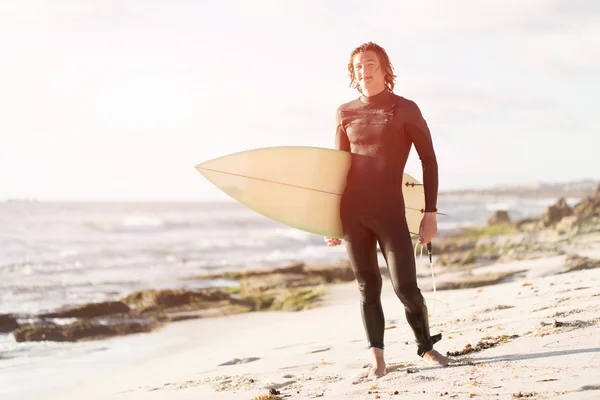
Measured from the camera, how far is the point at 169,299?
895 centimetres

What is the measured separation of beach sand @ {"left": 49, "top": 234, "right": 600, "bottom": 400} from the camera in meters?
3.21

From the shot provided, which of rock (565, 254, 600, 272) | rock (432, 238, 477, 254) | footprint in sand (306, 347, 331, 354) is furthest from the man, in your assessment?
rock (432, 238, 477, 254)

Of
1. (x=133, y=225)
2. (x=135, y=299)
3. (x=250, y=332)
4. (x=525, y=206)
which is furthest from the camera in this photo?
(x=525, y=206)

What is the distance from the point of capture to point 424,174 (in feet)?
11.8

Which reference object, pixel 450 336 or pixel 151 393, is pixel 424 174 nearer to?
pixel 450 336

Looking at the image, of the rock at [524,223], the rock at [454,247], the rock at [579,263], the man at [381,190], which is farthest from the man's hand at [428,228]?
the rock at [524,223]

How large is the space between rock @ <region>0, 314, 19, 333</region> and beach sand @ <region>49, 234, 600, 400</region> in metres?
1.89

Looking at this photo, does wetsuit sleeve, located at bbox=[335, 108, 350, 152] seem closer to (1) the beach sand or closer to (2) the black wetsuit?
(2) the black wetsuit

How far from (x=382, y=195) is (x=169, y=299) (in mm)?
5938

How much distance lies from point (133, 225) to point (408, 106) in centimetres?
2821

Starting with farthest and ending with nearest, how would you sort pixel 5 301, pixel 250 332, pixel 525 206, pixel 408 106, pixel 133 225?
1. pixel 525 206
2. pixel 133 225
3. pixel 5 301
4. pixel 250 332
5. pixel 408 106

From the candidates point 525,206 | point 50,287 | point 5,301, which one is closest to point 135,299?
point 5,301

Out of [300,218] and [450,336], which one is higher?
[300,218]

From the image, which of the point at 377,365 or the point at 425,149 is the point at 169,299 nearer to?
the point at 377,365
